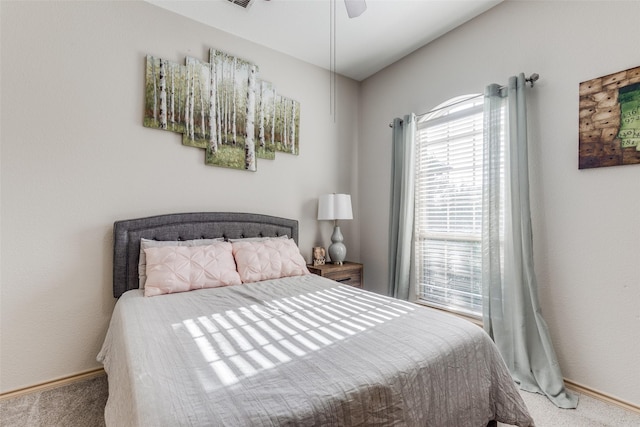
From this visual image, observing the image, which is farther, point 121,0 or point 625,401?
point 121,0

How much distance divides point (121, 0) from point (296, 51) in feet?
5.05

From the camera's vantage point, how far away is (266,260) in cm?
243

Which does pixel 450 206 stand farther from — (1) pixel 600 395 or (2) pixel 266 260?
(2) pixel 266 260

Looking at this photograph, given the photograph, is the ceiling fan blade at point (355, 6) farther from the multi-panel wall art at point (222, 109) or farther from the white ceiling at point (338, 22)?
the multi-panel wall art at point (222, 109)

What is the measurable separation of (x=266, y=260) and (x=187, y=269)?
608 millimetres

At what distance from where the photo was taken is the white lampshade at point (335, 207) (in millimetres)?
3076

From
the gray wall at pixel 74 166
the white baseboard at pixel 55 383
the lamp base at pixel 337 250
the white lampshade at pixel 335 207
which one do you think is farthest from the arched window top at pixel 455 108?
the white baseboard at pixel 55 383

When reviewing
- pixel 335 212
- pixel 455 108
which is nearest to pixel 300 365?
pixel 335 212

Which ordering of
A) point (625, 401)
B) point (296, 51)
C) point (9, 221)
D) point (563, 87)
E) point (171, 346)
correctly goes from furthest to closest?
point (296, 51)
point (563, 87)
point (9, 221)
point (625, 401)
point (171, 346)

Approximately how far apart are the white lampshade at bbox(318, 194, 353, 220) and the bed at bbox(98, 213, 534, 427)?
122 centimetres

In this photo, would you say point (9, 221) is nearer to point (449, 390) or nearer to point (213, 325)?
point (213, 325)

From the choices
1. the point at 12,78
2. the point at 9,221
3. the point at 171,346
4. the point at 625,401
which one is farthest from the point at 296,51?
the point at 625,401

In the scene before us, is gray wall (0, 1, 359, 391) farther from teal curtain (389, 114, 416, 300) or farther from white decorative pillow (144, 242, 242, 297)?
teal curtain (389, 114, 416, 300)

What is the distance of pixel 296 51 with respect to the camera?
309 centimetres
